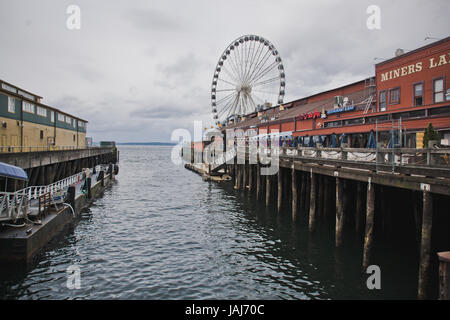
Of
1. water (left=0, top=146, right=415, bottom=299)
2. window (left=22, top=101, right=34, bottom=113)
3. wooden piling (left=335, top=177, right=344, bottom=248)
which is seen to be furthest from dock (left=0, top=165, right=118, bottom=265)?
window (left=22, top=101, right=34, bottom=113)

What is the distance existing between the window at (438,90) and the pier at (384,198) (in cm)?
859

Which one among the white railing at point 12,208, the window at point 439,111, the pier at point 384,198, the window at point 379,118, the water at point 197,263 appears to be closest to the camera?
the pier at point 384,198

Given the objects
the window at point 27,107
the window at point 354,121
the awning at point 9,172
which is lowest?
the awning at point 9,172

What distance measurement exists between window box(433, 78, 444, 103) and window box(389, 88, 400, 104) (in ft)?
10.4

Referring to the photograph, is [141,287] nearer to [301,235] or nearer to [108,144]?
[301,235]

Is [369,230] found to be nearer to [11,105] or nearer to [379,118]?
[379,118]

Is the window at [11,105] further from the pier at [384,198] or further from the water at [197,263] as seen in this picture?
the pier at [384,198]

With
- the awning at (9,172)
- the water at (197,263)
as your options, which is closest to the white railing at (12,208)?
the awning at (9,172)

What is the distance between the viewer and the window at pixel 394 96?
2416 centimetres

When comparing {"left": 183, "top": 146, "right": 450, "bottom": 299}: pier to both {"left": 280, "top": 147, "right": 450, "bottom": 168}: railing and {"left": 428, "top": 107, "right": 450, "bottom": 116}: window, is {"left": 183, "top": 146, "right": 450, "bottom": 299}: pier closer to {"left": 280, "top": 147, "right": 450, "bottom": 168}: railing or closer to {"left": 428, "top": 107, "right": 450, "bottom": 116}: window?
{"left": 280, "top": 147, "right": 450, "bottom": 168}: railing

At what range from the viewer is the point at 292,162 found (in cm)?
2264

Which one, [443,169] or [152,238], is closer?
[443,169]
